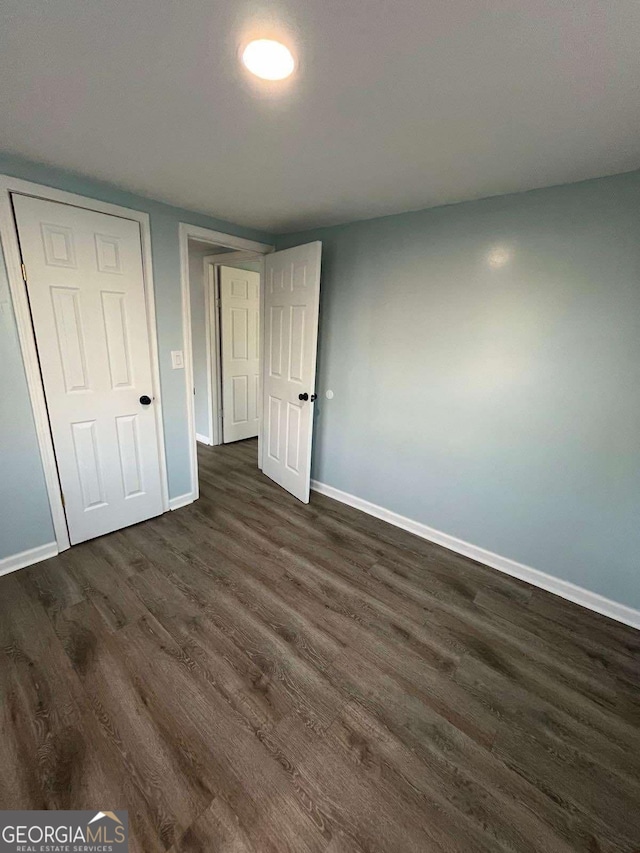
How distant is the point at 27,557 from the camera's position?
2.13 meters

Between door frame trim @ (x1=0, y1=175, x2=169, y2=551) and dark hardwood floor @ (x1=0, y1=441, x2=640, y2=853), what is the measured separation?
49cm

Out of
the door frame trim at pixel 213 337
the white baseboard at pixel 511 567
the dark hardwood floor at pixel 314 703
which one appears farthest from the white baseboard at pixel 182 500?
the white baseboard at pixel 511 567

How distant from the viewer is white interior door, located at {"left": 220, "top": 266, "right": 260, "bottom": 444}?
404 cm

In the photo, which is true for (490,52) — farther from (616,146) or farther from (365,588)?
(365,588)

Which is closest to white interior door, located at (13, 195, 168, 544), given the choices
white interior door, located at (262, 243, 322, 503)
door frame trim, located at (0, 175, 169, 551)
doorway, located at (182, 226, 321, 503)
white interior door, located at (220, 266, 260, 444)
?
door frame trim, located at (0, 175, 169, 551)

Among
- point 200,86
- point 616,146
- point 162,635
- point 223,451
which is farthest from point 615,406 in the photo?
point 223,451

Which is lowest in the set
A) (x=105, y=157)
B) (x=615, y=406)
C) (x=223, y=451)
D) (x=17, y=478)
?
(x=223, y=451)

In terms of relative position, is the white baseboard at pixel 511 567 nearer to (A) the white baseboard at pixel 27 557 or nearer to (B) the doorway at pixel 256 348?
(B) the doorway at pixel 256 348

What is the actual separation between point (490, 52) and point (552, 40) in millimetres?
155

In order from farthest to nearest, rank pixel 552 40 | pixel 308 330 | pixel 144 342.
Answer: pixel 308 330
pixel 144 342
pixel 552 40

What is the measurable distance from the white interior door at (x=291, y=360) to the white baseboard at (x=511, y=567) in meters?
0.58

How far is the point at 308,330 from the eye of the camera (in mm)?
2736
